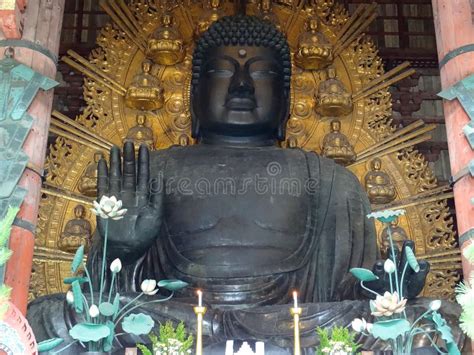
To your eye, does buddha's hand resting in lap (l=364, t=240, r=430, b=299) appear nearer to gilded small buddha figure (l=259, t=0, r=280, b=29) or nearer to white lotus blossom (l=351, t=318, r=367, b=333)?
white lotus blossom (l=351, t=318, r=367, b=333)

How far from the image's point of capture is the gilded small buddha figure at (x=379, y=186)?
5211mm

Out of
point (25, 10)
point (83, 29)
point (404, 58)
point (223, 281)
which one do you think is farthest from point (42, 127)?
point (404, 58)

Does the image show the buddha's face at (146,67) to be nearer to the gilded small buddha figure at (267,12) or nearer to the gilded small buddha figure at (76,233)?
the gilded small buddha figure at (267,12)

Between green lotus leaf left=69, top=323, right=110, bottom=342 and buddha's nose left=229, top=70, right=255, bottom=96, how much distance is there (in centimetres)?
216

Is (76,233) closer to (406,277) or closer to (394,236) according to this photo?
(394,236)

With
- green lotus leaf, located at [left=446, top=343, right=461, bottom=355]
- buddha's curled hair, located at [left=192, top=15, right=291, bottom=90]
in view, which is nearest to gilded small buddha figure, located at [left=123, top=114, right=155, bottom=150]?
buddha's curled hair, located at [left=192, top=15, right=291, bottom=90]

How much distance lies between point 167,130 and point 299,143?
80 cm

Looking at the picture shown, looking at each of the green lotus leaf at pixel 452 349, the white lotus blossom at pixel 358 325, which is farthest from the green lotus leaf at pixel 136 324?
the green lotus leaf at pixel 452 349

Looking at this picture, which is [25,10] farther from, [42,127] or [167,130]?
[167,130]

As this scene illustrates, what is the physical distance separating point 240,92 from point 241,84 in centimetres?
5

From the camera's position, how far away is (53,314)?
12.2 ft

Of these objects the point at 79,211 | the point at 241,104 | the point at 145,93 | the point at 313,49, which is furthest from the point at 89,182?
the point at 313,49

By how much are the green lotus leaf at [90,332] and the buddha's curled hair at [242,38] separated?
2377 millimetres

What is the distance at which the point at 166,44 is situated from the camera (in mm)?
5496
